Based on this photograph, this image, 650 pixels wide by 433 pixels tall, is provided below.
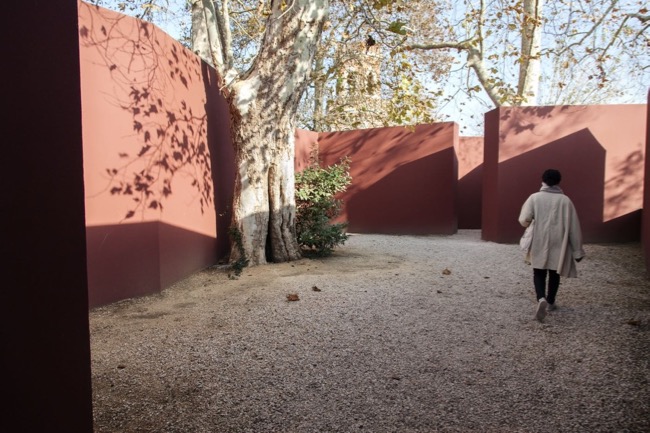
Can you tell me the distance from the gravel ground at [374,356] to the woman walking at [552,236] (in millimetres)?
446

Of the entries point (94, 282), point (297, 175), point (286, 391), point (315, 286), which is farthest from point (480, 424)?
point (297, 175)

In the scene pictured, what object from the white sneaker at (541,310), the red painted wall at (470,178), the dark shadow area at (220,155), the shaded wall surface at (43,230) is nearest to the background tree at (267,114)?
the dark shadow area at (220,155)

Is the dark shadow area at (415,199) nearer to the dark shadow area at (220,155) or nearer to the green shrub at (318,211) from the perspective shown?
the green shrub at (318,211)

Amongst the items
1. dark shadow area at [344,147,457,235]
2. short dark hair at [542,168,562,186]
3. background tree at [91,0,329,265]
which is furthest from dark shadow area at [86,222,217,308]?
dark shadow area at [344,147,457,235]

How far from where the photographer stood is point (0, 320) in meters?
1.38

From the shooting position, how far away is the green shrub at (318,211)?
855cm

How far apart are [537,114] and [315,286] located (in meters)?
6.78

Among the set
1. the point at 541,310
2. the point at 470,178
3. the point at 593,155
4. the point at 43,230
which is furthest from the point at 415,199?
the point at 43,230

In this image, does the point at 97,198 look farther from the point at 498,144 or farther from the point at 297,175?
the point at 498,144

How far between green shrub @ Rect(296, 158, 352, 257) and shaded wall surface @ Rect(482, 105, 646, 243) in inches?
159

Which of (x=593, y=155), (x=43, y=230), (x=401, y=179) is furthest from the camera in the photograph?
(x=401, y=179)

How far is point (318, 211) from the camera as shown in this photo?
352 inches

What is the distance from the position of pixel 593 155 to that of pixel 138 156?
8640mm

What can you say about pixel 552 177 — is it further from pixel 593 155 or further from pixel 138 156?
pixel 593 155
